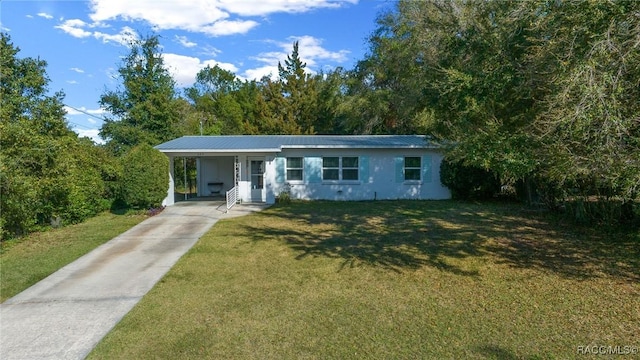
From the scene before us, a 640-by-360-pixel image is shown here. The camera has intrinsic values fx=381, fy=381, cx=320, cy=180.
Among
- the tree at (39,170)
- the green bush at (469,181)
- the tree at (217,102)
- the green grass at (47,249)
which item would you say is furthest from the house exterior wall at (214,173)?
the tree at (217,102)

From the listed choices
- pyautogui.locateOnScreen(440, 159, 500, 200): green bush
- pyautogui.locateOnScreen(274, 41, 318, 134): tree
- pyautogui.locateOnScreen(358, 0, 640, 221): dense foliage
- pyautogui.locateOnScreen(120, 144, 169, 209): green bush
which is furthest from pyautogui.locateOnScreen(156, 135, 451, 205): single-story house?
pyautogui.locateOnScreen(274, 41, 318, 134): tree

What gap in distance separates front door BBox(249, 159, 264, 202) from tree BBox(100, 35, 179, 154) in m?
12.9

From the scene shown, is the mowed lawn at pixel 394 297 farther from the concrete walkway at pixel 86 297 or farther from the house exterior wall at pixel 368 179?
the house exterior wall at pixel 368 179

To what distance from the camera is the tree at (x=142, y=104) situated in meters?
27.0

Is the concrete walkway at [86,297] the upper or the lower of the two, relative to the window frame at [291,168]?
lower

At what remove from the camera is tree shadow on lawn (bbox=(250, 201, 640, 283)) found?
23.0ft

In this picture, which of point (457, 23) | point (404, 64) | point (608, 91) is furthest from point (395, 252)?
point (404, 64)

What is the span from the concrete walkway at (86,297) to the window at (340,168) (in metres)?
7.84

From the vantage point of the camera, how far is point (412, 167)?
56.7 feet

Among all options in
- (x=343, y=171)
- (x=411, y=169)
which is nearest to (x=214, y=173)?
(x=343, y=171)

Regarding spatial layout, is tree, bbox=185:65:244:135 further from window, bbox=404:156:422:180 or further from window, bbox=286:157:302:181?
window, bbox=404:156:422:180

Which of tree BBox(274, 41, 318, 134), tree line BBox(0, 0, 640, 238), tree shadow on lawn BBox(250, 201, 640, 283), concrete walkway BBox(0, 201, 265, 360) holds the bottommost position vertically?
concrete walkway BBox(0, 201, 265, 360)

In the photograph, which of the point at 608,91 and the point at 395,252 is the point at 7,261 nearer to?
the point at 395,252

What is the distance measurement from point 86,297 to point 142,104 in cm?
2409
